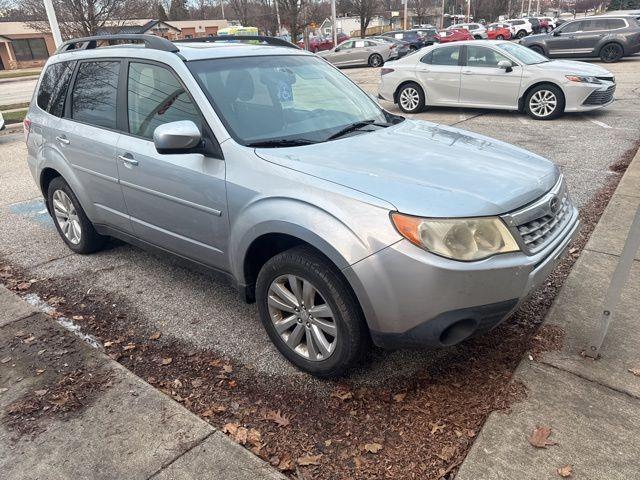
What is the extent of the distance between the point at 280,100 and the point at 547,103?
8211 millimetres

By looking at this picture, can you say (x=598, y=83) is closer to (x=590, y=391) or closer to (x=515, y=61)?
(x=515, y=61)

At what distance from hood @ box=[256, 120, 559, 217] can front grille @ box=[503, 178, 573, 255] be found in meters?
0.05

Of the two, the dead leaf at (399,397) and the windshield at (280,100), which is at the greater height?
the windshield at (280,100)

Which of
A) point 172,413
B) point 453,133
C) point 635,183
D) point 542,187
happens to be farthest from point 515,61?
point 172,413

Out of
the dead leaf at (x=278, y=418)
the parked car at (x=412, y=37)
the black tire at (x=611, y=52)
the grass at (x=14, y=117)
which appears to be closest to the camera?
the dead leaf at (x=278, y=418)

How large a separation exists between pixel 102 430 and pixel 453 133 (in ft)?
9.45

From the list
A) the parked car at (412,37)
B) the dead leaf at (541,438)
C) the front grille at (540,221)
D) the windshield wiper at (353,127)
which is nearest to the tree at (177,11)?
the parked car at (412,37)

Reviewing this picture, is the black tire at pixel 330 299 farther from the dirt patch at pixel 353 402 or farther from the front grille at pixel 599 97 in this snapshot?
the front grille at pixel 599 97

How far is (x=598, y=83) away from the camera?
959 cm

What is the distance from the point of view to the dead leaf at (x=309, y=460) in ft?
7.83

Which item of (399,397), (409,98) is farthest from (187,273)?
(409,98)

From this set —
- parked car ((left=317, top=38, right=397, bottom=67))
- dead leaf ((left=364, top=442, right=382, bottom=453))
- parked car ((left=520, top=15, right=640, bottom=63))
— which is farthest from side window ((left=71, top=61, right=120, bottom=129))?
parked car ((left=317, top=38, right=397, bottom=67))

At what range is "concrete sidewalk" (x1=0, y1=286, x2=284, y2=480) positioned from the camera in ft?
7.79

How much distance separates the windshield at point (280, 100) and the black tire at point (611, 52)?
1927cm
